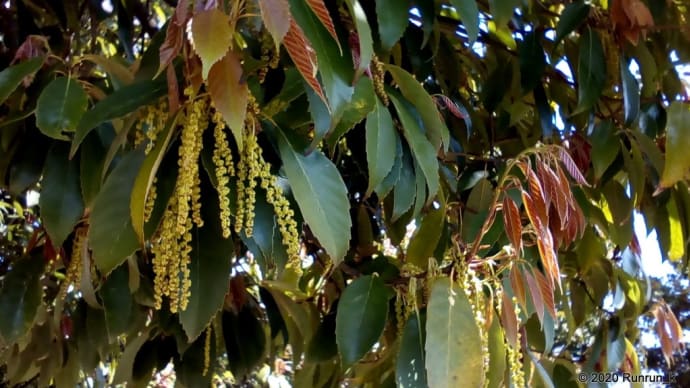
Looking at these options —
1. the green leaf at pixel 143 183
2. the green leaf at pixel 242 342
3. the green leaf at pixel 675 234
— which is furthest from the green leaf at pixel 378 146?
the green leaf at pixel 675 234

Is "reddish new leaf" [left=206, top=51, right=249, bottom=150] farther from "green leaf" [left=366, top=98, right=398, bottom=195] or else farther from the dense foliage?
"green leaf" [left=366, top=98, right=398, bottom=195]

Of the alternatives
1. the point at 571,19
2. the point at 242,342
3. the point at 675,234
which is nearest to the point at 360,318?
the point at 242,342

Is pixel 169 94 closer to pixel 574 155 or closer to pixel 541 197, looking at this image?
pixel 541 197

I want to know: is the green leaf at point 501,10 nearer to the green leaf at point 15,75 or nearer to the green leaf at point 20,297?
the green leaf at point 15,75

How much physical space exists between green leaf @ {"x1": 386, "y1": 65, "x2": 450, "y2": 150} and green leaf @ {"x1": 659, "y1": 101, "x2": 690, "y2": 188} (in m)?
0.44

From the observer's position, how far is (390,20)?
94 cm

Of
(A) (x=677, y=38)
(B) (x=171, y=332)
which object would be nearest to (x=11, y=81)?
(B) (x=171, y=332)

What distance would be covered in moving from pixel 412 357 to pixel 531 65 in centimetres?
69

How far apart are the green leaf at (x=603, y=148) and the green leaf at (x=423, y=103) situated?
18.2 inches

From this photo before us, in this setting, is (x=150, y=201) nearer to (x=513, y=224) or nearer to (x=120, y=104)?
(x=120, y=104)

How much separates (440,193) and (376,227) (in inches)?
20.2

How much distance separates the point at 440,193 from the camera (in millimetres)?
1156

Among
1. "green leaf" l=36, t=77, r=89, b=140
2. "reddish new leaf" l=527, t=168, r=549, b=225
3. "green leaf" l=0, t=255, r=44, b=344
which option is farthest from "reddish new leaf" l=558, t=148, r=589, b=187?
"green leaf" l=0, t=255, r=44, b=344

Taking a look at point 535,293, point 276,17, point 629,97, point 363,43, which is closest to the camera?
point 276,17
